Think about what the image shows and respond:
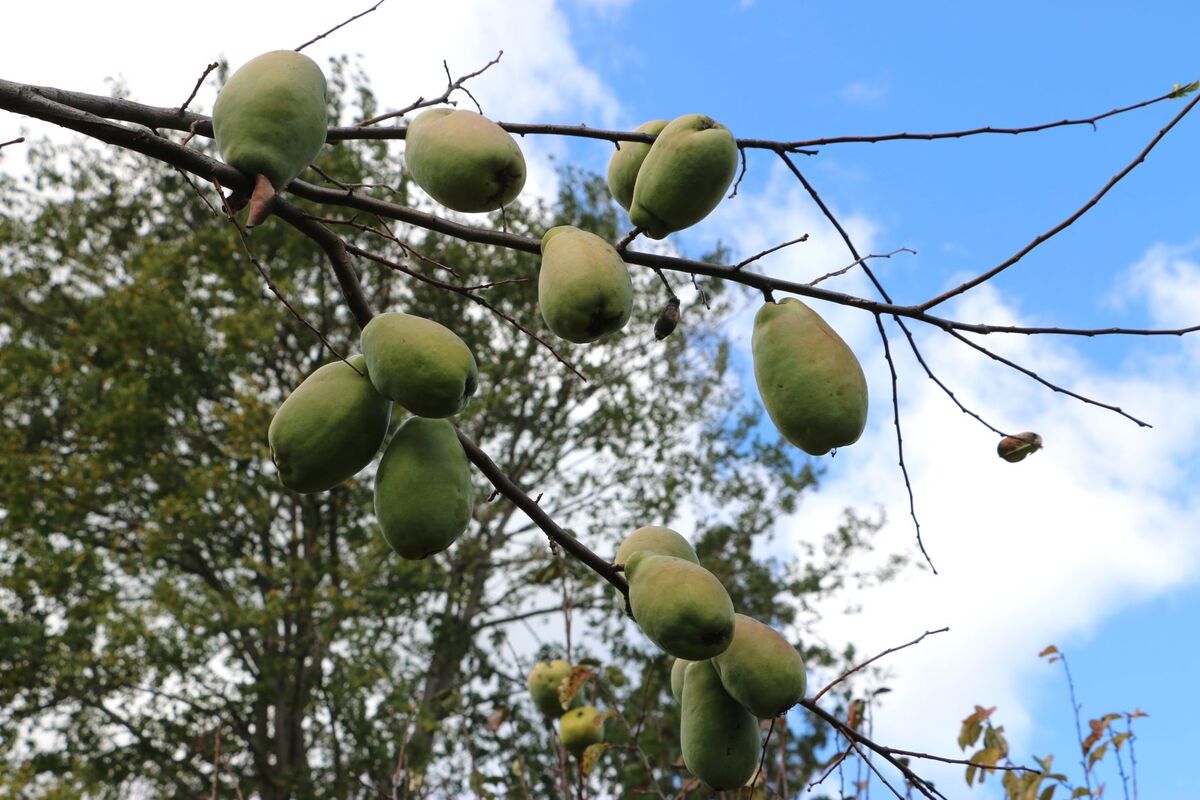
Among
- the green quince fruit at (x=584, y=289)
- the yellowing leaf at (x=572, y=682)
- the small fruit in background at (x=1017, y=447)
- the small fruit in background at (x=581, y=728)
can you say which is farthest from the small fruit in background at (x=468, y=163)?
the small fruit in background at (x=581, y=728)

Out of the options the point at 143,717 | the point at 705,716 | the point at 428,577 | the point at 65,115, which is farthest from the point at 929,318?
the point at 143,717

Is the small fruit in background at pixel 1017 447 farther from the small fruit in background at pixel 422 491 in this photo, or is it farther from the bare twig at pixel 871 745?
the small fruit in background at pixel 422 491

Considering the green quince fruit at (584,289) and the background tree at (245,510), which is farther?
the background tree at (245,510)

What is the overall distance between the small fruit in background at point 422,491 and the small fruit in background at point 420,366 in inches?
2.0

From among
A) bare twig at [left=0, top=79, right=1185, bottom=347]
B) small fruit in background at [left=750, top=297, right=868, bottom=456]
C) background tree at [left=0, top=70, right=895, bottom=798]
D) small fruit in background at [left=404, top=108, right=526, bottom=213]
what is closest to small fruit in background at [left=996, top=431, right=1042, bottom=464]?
bare twig at [left=0, top=79, right=1185, bottom=347]

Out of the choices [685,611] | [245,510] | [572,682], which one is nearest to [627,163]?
[685,611]

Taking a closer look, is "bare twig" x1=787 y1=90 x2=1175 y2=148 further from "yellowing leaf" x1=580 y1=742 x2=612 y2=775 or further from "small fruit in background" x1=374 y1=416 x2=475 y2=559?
"yellowing leaf" x1=580 y1=742 x2=612 y2=775

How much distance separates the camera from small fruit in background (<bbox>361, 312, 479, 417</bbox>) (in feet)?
4.38

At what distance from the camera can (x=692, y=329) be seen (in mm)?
12789

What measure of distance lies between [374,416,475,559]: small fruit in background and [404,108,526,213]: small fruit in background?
335 mm

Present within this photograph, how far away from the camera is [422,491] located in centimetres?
137

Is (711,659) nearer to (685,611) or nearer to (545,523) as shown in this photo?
(685,611)

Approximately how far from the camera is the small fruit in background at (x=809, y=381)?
4.58 feet

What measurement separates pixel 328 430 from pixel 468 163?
41 centimetres
